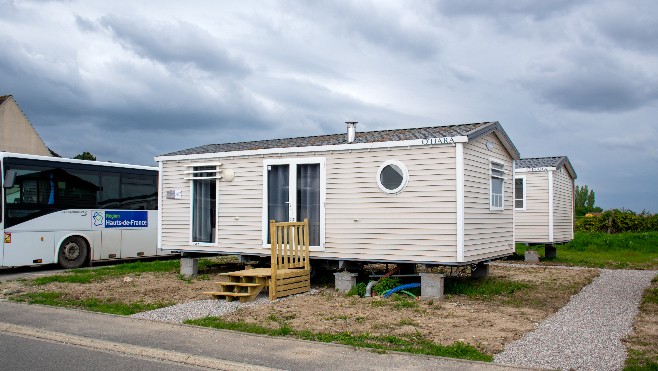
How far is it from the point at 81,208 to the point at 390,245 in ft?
32.7

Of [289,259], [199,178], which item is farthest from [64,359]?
[199,178]

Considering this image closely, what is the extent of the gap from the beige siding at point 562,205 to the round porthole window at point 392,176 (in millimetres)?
10314

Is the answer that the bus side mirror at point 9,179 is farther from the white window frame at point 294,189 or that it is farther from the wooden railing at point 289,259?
the wooden railing at point 289,259

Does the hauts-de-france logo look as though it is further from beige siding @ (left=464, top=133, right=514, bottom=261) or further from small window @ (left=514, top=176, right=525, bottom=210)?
small window @ (left=514, top=176, right=525, bottom=210)

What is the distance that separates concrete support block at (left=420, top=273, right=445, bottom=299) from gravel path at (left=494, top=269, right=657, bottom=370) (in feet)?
6.82

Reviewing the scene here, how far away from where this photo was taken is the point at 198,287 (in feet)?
42.1

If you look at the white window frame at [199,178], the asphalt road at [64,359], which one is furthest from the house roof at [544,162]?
the asphalt road at [64,359]

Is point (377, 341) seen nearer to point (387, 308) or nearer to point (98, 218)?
point (387, 308)

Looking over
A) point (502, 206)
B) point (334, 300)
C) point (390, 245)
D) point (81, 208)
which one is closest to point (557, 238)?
point (502, 206)

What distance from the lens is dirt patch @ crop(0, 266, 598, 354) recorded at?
8.22 m

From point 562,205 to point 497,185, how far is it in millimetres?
9055

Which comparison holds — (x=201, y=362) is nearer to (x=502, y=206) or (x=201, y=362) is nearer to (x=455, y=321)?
(x=455, y=321)

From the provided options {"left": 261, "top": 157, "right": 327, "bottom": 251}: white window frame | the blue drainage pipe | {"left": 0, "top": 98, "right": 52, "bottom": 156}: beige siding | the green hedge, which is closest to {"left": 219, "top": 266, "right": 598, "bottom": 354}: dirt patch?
the blue drainage pipe

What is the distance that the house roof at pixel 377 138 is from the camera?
11656mm
